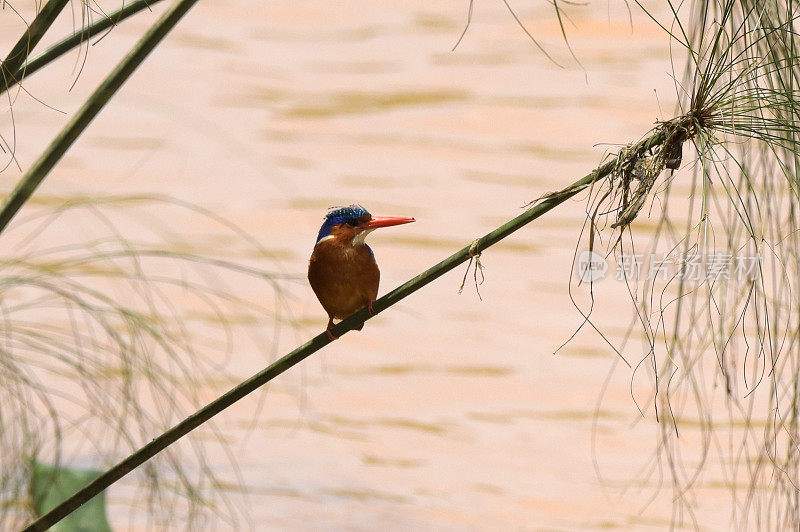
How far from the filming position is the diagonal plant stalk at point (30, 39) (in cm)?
47

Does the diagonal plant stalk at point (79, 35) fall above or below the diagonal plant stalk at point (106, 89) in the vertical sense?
above

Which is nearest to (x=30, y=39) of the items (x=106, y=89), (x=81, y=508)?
(x=106, y=89)

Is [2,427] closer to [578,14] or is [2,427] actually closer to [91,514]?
[91,514]

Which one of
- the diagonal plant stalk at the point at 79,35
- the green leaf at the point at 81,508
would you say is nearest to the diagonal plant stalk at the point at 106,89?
the diagonal plant stalk at the point at 79,35

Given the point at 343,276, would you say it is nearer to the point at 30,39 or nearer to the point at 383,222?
the point at 383,222

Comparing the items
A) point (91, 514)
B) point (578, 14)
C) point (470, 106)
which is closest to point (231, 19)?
point (470, 106)

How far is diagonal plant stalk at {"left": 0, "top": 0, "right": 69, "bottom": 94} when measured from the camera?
47 cm

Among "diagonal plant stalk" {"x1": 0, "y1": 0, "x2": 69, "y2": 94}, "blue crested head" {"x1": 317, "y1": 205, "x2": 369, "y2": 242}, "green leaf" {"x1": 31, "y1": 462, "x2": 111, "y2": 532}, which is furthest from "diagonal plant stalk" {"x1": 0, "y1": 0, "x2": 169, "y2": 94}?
"green leaf" {"x1": 31, "y1": 462, "x2": 111, "y2": 532}

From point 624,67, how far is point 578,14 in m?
0.18

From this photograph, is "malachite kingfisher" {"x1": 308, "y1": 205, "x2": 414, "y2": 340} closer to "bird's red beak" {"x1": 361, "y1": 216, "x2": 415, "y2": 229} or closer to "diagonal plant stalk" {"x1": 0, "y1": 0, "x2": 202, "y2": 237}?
"bird's red beak" {"x1": 361, "y1": 216, "x2": 415, "y2": 229}

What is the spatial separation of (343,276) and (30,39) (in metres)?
0.20

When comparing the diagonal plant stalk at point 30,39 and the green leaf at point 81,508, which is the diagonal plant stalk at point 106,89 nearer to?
the diagonal plant stalk at point 30,39

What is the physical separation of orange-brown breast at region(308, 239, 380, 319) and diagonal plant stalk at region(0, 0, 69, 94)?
182mm

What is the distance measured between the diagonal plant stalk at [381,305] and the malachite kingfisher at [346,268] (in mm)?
72
